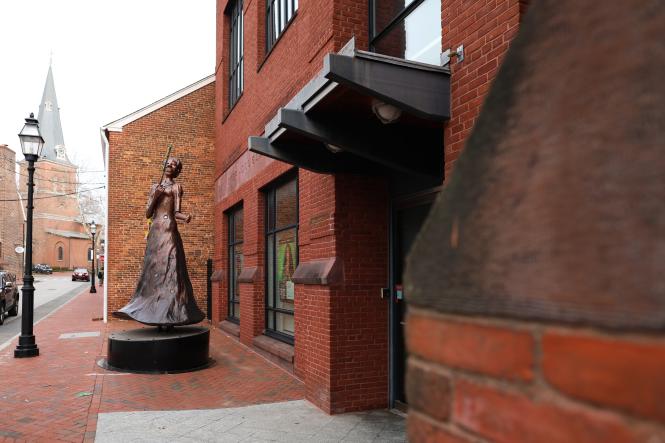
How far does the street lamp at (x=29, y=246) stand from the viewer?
439 inches

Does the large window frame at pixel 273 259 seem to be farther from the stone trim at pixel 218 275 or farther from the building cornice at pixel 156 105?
the building cornice at pixel 156 105

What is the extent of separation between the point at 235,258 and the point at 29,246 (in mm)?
4817

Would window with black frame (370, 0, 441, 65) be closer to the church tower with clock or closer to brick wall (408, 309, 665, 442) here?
brick wall (408, 309, 665, 442)

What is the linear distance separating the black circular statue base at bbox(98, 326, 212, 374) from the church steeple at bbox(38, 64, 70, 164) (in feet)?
305

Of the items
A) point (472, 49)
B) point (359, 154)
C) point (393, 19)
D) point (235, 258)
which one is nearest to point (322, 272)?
point (359, 154)

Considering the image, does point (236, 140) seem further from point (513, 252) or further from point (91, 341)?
point (513, 252)

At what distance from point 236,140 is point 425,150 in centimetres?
873

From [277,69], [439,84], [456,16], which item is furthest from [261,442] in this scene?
[277,69]

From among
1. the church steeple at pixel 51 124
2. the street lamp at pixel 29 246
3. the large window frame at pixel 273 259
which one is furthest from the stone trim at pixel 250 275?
the church steeple at pixel 51 124

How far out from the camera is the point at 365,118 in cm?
580

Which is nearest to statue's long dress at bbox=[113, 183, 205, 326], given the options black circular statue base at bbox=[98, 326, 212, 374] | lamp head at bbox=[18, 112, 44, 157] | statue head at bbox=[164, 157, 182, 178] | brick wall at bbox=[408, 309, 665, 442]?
statue head at bbox=[164, 157, 182, 178]

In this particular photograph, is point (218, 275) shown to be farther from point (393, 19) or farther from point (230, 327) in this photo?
point (393, 19)

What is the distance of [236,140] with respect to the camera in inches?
555

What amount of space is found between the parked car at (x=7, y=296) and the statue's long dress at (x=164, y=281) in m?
10.7
